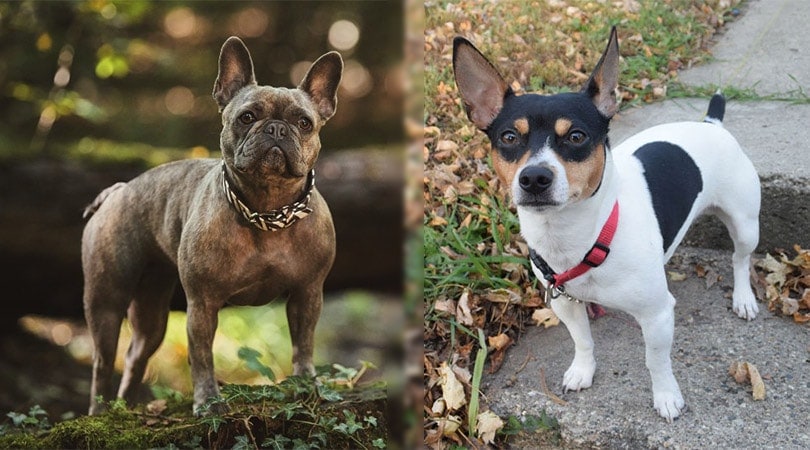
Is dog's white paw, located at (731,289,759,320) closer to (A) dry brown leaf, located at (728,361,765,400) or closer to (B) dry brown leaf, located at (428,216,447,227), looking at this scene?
(A) dry brown leaf, located at (728,361,765,400)

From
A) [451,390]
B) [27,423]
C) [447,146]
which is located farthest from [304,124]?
[447,146]

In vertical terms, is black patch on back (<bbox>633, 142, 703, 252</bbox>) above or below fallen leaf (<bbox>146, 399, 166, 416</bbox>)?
above

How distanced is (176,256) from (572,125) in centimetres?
106

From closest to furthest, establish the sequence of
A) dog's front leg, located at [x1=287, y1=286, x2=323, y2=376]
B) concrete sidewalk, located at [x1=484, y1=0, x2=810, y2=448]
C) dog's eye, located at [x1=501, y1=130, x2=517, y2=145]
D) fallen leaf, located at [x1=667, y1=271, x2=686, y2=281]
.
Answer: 1. dog's front leg, located at [x1=287, y1=286, x2=323, y2=376]
2. dog's eye, located at [x1=501, y1=130, x2=517, y2=145]
3. concrete sidewalk, located at [x1=484, y1=0, x2=810, y2=448]
4. fallen leaf, located at [x1=667, y1=271, x2=686, y2=281]

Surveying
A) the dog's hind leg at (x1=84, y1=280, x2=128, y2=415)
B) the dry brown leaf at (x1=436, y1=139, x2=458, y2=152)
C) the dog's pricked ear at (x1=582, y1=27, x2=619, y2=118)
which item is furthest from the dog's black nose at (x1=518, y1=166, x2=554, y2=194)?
the dry brown leaf at (x1=436, y1=139, x2=458, y2=152)

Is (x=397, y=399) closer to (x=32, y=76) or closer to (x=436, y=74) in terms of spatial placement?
(x=32, y=76)

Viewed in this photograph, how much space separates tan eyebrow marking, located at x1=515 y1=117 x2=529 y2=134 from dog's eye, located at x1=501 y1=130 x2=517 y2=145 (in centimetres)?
2

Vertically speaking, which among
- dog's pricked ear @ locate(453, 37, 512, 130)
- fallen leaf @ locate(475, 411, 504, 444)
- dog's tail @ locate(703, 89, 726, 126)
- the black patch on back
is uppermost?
dog's pricked ear @ locate(453, 37, 512, 130)

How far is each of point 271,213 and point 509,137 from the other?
81 centimetres

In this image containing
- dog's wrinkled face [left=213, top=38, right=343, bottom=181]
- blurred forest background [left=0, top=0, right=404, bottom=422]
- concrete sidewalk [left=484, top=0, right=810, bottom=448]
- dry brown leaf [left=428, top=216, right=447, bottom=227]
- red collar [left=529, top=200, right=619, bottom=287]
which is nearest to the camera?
dog's wrinkled face [left=213, top=38, right=343, bottom=181]

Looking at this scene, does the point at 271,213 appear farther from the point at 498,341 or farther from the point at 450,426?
Result: the point at 498,341

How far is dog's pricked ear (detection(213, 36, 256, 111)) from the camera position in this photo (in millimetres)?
1563

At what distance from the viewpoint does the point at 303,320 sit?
176 cm

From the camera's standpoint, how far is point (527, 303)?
2.99m
